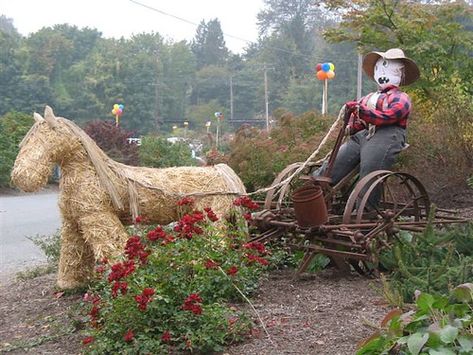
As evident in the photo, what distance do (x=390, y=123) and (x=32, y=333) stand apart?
3307mm

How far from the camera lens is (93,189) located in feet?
18.2

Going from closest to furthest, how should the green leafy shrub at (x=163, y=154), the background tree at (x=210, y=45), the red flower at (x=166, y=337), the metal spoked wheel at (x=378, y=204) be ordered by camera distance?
the red flower at (x=166, y=337), the metal spoked wheel at (x=378, y=204), the green leafy shrub at (x=163, y=154), the background tree at (x=210, y=45)

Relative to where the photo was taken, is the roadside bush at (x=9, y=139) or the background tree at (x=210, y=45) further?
the background tree at (x=210, y=45)

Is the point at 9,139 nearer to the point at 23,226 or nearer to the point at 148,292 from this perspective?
the point at 23,226

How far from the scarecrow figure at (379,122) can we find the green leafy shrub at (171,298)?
1638mm

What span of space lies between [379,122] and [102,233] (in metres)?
2.47

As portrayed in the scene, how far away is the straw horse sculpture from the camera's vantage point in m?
5.42

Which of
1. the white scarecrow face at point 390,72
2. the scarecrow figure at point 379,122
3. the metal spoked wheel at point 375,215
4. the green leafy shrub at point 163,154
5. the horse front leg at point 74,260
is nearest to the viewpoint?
the metal spoked wheel at point 375,215

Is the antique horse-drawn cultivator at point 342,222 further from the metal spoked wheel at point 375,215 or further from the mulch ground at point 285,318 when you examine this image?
the mulch ground at point 285,318

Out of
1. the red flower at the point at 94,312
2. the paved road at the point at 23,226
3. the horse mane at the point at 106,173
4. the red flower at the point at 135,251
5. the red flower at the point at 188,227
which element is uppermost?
the horse mane at the point at 106,173

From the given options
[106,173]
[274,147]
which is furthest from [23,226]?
[106,173]

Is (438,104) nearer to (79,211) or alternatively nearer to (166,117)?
(79,211)

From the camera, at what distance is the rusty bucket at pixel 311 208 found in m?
5.18

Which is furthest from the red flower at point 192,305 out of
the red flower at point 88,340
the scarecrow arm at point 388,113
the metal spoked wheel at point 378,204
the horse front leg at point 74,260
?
the scarecrow arm at point 388,113
